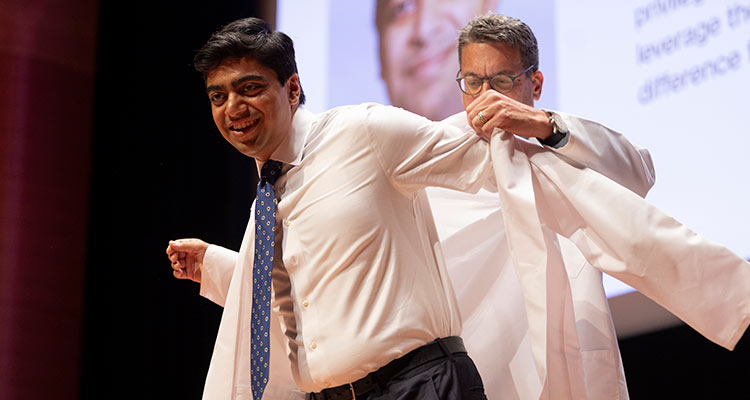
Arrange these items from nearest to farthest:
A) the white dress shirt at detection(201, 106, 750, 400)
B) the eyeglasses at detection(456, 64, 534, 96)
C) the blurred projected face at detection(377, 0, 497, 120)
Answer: the white dress shirt at detection(201, 106, 750, 400) < the eyeglasses at detection(456, 64, 534, 96) < the blurred projected face at detection(377, 0, 497, 120)

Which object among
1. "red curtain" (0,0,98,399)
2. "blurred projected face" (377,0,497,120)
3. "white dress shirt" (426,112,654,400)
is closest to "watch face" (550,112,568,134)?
"white dress shirt" (426,112,654,400)

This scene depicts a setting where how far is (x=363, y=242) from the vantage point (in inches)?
79.9

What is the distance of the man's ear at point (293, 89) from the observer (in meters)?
2.30

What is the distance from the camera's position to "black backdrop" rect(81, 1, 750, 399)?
4441 mm

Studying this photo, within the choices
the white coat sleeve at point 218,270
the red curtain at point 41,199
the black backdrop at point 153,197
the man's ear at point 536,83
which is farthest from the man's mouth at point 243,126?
the red curtain at point 41,199

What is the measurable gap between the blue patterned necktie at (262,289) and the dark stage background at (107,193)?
7.35ft

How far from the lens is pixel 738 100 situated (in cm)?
278

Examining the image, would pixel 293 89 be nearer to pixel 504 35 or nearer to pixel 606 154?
pixel 504 35

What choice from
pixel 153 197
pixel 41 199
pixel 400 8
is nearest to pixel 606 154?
pixel 400 8

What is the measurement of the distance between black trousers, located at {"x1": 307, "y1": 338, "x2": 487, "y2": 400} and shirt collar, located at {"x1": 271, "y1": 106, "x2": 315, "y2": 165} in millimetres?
564

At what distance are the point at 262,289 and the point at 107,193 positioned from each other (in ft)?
8.75

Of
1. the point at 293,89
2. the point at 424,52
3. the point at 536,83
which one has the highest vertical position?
the point at 424,52

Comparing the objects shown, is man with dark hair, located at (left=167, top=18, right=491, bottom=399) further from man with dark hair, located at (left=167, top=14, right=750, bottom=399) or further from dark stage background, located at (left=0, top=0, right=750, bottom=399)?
dark stage background, located at (left=0, top=0, right=750, bottom=399)

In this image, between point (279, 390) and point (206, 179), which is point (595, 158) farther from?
point (206, 179)
